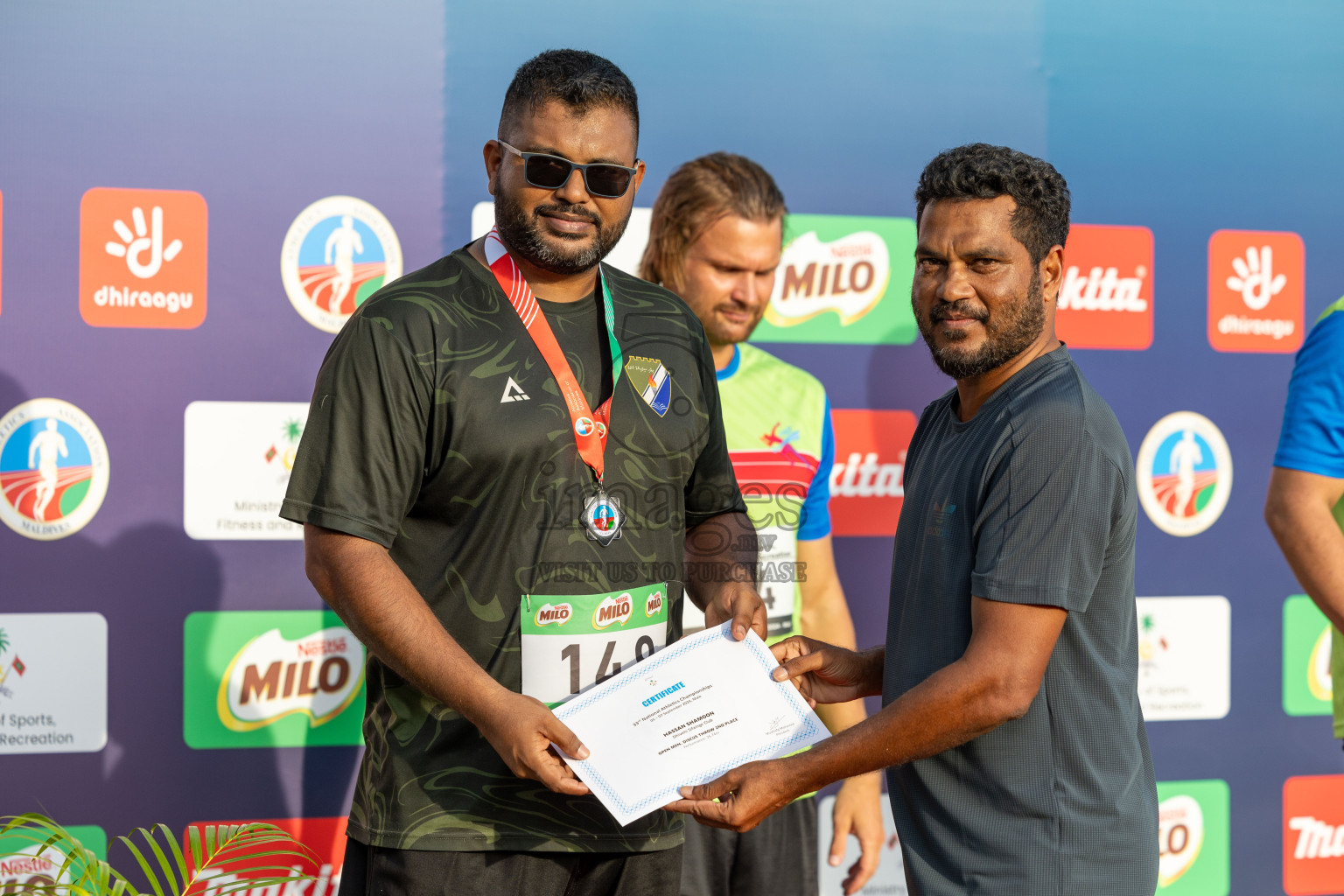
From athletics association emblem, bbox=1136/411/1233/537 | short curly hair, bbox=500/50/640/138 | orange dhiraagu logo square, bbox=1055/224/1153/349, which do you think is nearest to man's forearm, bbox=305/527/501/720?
short curly hair, bbox=500/50/640/138

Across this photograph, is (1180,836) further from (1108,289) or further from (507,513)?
(507,513)

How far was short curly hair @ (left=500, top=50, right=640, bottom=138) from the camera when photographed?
175 cm

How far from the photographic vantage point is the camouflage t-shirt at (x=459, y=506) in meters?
1.62

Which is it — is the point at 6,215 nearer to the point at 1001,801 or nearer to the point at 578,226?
the point at 578,226

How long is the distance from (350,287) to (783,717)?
1.91 metres

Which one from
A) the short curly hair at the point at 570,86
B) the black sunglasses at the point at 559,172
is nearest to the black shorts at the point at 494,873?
the black sunglasses at the point at 559,172

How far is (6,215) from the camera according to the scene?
288 cm

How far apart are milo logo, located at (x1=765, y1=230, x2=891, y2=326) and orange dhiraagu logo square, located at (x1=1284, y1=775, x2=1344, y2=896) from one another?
216cm

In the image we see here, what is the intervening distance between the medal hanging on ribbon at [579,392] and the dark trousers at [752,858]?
40.6 inches

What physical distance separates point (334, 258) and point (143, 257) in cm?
50

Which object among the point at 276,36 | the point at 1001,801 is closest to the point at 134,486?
the point at 276,36

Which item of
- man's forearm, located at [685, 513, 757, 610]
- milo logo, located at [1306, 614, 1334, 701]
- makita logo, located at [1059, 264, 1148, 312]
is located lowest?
milo logo, located at [1306, 614, 1334, 701]

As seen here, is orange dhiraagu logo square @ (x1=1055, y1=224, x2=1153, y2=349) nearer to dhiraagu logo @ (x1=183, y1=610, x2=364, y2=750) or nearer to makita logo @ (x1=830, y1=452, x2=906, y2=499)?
makita logo @ (x1=830, y1=452, x2=906, y2=499)

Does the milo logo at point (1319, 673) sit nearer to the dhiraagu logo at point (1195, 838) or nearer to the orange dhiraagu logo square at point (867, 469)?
the dhiraagu logo at point (1195, 838)
